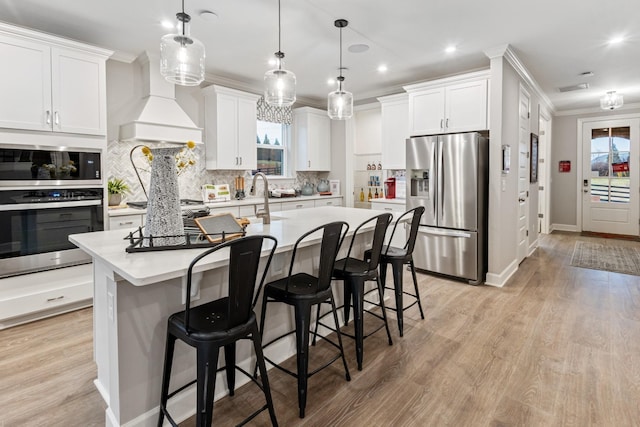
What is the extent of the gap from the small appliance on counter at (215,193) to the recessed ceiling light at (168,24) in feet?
6.28

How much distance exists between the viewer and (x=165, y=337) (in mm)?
1825

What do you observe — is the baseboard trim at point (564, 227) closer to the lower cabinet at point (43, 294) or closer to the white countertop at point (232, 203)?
the white countertop at point (232, 203)

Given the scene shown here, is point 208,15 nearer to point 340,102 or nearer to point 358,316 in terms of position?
point 340,102

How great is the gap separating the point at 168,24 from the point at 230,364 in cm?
294

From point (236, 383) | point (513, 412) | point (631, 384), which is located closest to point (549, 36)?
point (631, 384)

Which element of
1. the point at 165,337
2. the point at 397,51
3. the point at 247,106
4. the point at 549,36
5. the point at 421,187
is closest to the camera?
the point at 165,337

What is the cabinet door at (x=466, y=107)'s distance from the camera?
4.18 m

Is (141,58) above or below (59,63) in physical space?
above

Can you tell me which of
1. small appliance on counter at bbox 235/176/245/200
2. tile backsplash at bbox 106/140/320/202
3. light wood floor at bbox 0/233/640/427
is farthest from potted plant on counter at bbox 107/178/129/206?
small appliance on counter at bbox 235/176/245/200

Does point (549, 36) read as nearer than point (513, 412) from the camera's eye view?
No

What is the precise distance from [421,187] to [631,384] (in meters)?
2.82

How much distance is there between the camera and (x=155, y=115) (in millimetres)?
3990

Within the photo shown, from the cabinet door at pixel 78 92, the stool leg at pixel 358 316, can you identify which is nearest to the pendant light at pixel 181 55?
the cabinet door at pixel 78 92

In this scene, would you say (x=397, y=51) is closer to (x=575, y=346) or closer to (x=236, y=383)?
(x=575, y=346)
